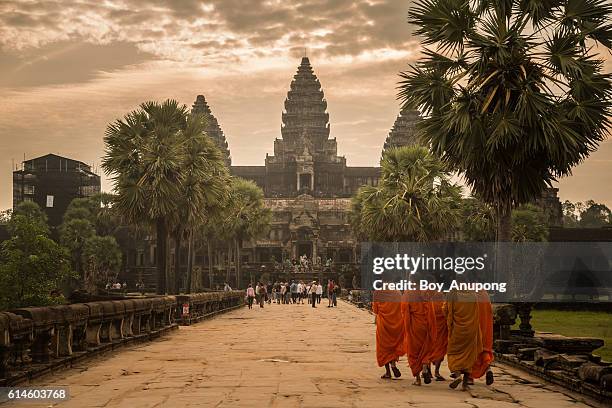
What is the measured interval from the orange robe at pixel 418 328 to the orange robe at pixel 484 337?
33.3 inches

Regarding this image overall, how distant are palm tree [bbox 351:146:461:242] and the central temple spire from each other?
103706 mm

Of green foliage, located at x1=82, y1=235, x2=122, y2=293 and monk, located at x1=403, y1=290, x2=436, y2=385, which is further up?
green foliage, located at x1=82, y1=235, x2=122, y2=293

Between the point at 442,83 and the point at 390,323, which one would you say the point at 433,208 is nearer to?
the point at 442,83

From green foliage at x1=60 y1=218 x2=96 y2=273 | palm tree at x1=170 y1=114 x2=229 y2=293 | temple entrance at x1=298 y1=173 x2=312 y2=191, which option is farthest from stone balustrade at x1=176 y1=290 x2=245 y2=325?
temple entrance at x1=298 y1=173 x2=312 y2=191

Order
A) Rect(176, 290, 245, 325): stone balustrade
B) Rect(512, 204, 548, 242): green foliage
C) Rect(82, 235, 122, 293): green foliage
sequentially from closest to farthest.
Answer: Rect(176, 290, 245, 325): stone balustrade
Rect(512, 204, 548, 242): green foliage
Rect(82, 235, 122, 293): green foliage

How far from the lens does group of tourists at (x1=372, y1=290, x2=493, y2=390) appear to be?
13.2 metres

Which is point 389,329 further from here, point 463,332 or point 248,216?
point 248,216

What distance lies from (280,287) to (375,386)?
51950 mm

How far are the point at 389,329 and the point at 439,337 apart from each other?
93cm

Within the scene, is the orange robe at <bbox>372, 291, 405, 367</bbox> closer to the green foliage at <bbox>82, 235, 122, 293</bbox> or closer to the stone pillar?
the stone pillar

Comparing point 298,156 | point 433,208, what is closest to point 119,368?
point 433,208

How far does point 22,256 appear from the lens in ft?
186

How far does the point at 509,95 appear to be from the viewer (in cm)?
1925

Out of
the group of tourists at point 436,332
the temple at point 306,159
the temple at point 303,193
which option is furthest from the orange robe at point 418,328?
the temple at point 306,159
